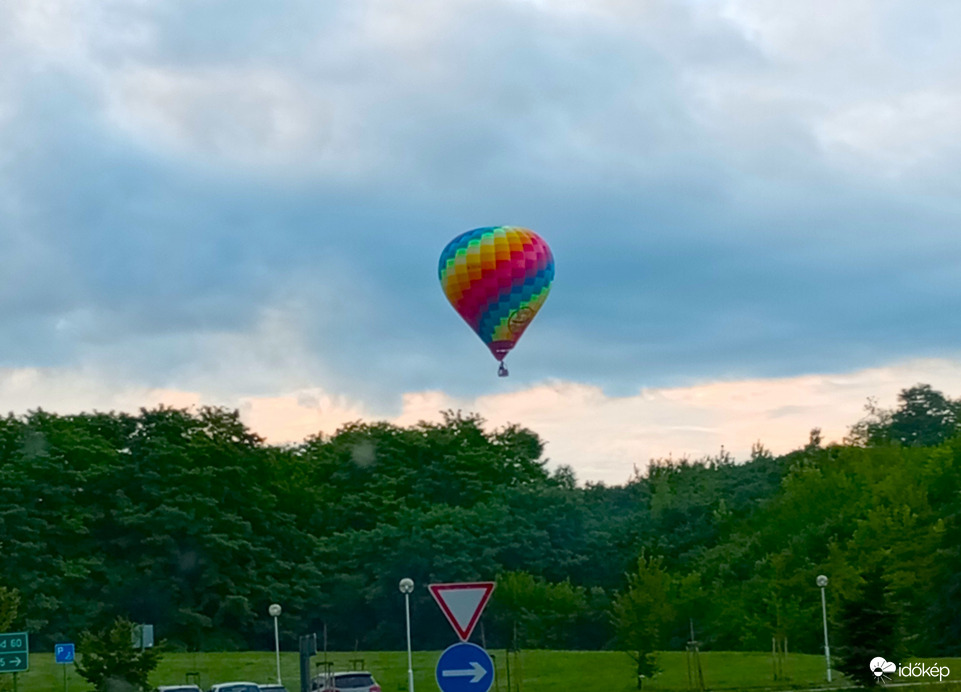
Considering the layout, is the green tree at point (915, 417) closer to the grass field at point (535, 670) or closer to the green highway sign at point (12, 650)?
the grass field at point (535, 670)

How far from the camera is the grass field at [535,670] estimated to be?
50.6 metres

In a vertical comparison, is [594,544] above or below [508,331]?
below

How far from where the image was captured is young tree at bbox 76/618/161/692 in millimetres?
44312

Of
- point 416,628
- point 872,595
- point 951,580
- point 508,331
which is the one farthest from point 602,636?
point 872,595

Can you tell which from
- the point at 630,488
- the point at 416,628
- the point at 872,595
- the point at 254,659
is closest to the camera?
the point at 872,595

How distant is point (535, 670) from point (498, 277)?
757 inches

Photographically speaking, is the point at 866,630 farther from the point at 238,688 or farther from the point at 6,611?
the point at 6,611

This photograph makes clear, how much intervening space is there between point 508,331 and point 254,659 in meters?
28.4

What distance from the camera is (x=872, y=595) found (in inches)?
1328

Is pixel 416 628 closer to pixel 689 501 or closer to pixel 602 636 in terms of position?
pixel 602 636

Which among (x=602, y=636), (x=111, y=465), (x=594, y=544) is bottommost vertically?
(x=602, y=636)

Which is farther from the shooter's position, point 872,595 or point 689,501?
point 689,501

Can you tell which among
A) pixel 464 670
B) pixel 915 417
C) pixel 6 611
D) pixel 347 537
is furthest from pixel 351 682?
pixel 915 417

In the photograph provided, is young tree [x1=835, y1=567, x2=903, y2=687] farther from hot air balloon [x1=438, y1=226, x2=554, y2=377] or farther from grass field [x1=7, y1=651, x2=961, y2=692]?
hot air balloon [x1=438, y1=226, x2=554, y2=377]
